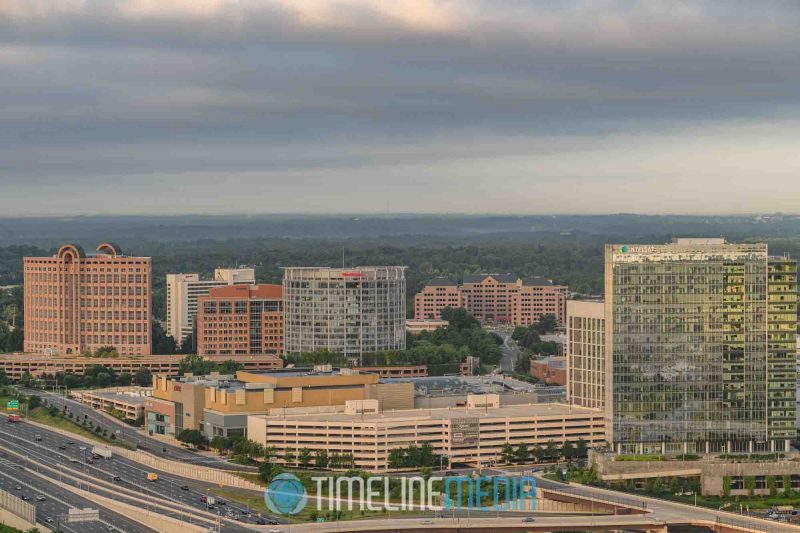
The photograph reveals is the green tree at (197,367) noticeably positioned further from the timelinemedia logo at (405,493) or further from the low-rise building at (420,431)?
the timelinemedia logo at (405,493)

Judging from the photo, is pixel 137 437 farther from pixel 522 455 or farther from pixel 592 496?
pixel 592 496

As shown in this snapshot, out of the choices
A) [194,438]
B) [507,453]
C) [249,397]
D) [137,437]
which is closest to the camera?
[507,453]

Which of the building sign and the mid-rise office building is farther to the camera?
the mid-rise office building

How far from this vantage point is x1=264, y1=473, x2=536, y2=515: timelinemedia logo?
128000 millimetres

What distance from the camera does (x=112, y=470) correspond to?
14288cm

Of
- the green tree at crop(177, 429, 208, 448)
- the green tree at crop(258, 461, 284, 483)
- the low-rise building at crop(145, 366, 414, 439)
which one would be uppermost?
the low-rise building at crop(145, 366, 414, 439)

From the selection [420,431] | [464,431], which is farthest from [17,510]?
[464,431]

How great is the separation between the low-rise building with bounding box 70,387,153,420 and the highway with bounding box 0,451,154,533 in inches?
868

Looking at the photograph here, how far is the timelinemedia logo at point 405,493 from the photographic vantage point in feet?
420

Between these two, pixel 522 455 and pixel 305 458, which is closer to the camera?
pixel 305 458

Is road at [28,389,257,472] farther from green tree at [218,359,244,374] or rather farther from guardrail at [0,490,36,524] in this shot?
guardrail at [0,490,36,524]

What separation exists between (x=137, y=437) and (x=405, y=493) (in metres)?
35.5

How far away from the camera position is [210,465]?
144 m

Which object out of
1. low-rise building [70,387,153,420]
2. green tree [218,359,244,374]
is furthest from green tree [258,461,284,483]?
→ green tree [218,359,244,374]
